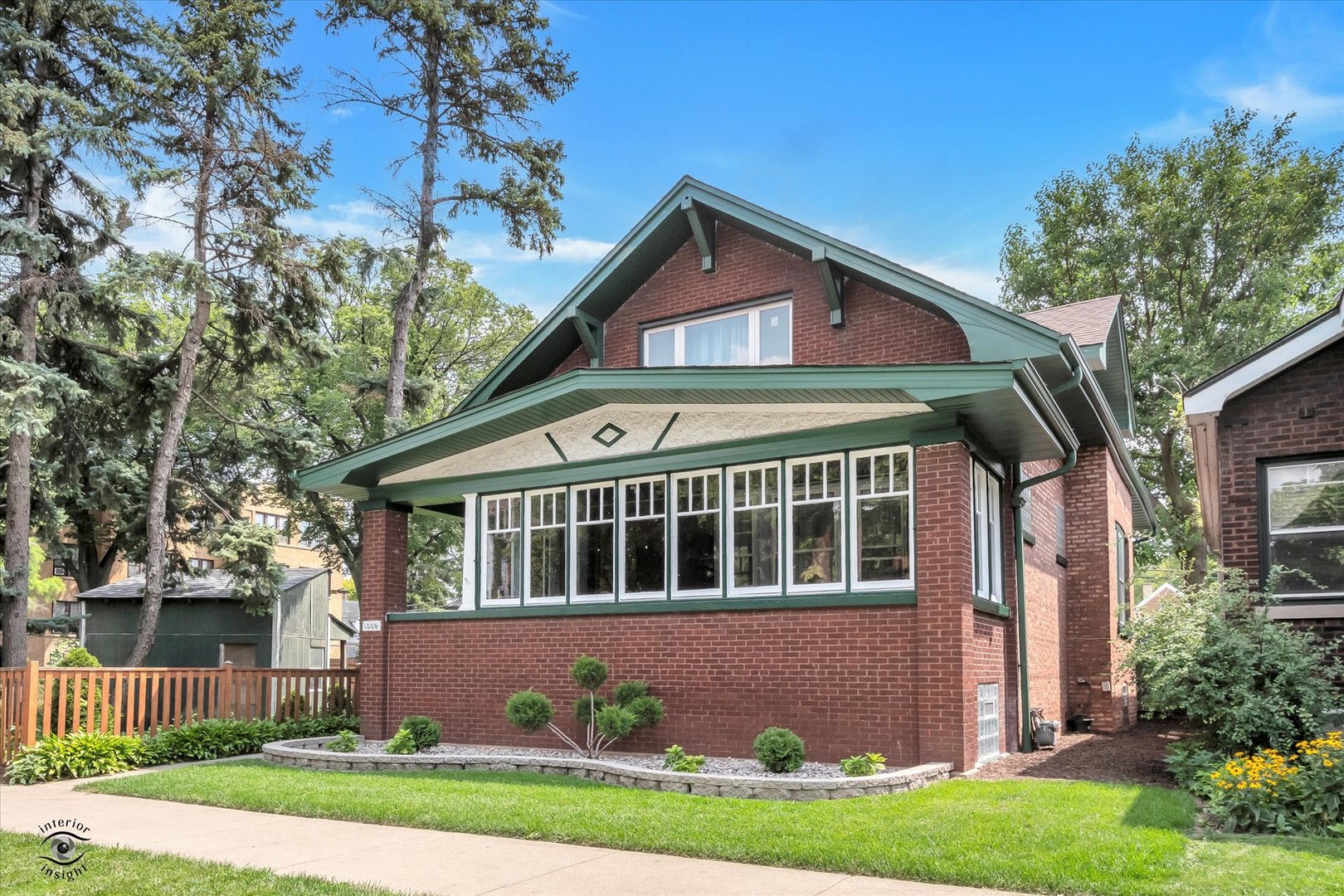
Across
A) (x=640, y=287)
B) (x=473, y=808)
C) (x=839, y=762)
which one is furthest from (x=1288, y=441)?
(x=473, y=808)

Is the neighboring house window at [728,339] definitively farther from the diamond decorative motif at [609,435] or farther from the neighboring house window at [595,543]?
the neighboring house window at [595,543]

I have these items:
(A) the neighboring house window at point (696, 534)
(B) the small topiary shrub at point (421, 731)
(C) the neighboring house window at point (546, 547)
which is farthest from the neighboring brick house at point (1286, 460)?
(B) the small topiary shrub at point (421, 731)

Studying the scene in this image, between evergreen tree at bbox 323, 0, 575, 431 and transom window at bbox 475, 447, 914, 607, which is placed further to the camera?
evergreen tree at bbox 323, 0, 575, 431

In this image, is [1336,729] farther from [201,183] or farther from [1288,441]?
[201,183]

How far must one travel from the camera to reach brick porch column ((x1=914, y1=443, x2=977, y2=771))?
33.3ft

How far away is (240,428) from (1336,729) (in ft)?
86.1

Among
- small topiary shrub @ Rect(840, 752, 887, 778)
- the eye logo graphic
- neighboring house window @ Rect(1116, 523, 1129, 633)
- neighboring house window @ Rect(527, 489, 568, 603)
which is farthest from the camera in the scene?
neighboring house window @ Rect(1116, 523, 1129, 633)

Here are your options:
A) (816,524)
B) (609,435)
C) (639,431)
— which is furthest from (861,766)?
(609,435)

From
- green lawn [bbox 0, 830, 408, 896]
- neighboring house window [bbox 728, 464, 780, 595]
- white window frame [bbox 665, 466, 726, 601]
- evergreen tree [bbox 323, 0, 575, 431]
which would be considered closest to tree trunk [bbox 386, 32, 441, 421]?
evergreen tree [bbox 323, 0, 575, 431]

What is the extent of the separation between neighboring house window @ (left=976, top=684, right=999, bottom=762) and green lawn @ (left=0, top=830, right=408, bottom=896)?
22.5ft

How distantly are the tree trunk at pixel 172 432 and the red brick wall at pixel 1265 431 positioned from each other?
17.5 metres

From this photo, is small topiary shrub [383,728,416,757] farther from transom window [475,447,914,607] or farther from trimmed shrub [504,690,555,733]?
transom window [475,447,914,607]

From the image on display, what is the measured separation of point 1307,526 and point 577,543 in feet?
28.0

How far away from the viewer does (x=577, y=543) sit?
537 inches
